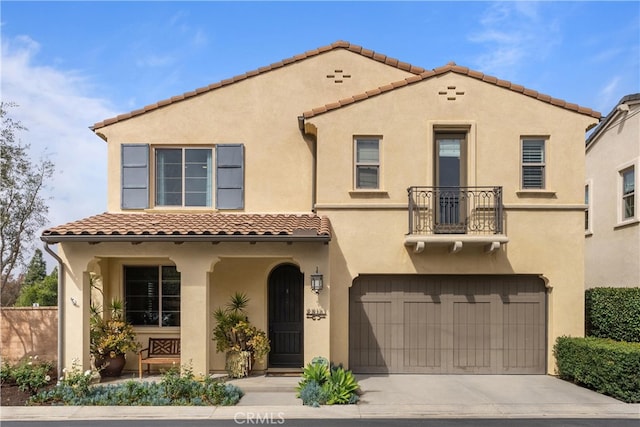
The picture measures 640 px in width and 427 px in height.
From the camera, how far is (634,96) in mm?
13312

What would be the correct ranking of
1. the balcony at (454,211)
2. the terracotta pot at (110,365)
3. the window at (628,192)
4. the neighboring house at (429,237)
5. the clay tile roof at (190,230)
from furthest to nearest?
the window at (628,192)
the neighboring house at (429,237)
the balcony at (454,211)
the terracotta pot at (110,365)
the clay tile roof at (190,230)

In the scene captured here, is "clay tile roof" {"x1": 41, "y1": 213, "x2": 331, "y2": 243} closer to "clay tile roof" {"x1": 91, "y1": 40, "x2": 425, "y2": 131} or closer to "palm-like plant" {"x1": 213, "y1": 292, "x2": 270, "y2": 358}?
"palm-like plant" {"x1": 213, "y1": 292, "x2": 270, "y2": 358}

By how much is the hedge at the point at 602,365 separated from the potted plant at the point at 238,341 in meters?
6.96

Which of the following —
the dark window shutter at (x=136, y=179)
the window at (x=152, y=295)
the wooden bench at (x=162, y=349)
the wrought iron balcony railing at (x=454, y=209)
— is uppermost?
the dark window shutter at (x=136, y=179)

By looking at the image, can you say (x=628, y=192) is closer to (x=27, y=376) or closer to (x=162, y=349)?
(x=162, y=349)

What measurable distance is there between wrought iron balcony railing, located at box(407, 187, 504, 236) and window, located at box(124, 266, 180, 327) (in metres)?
6.23

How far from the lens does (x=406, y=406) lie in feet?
29.5

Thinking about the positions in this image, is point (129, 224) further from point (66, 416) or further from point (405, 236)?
point (405, 236)

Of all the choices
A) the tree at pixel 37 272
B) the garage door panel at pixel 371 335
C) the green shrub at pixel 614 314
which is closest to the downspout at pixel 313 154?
the garage door panel at pixel 371 335

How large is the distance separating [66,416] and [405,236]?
26.1ft

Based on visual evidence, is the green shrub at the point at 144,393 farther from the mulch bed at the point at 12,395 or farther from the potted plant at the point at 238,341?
the potted plant at the point at 238,341

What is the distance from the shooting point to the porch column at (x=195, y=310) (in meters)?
10.2

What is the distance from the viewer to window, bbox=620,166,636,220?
13664 millimetres

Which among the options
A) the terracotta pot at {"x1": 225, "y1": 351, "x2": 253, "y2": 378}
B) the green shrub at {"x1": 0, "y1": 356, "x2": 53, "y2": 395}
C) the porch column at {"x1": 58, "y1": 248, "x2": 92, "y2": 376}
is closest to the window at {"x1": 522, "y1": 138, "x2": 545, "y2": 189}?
the terracotta pot at {"x1": 225, "y1": 351, "x2": 253, "y2": 378}
